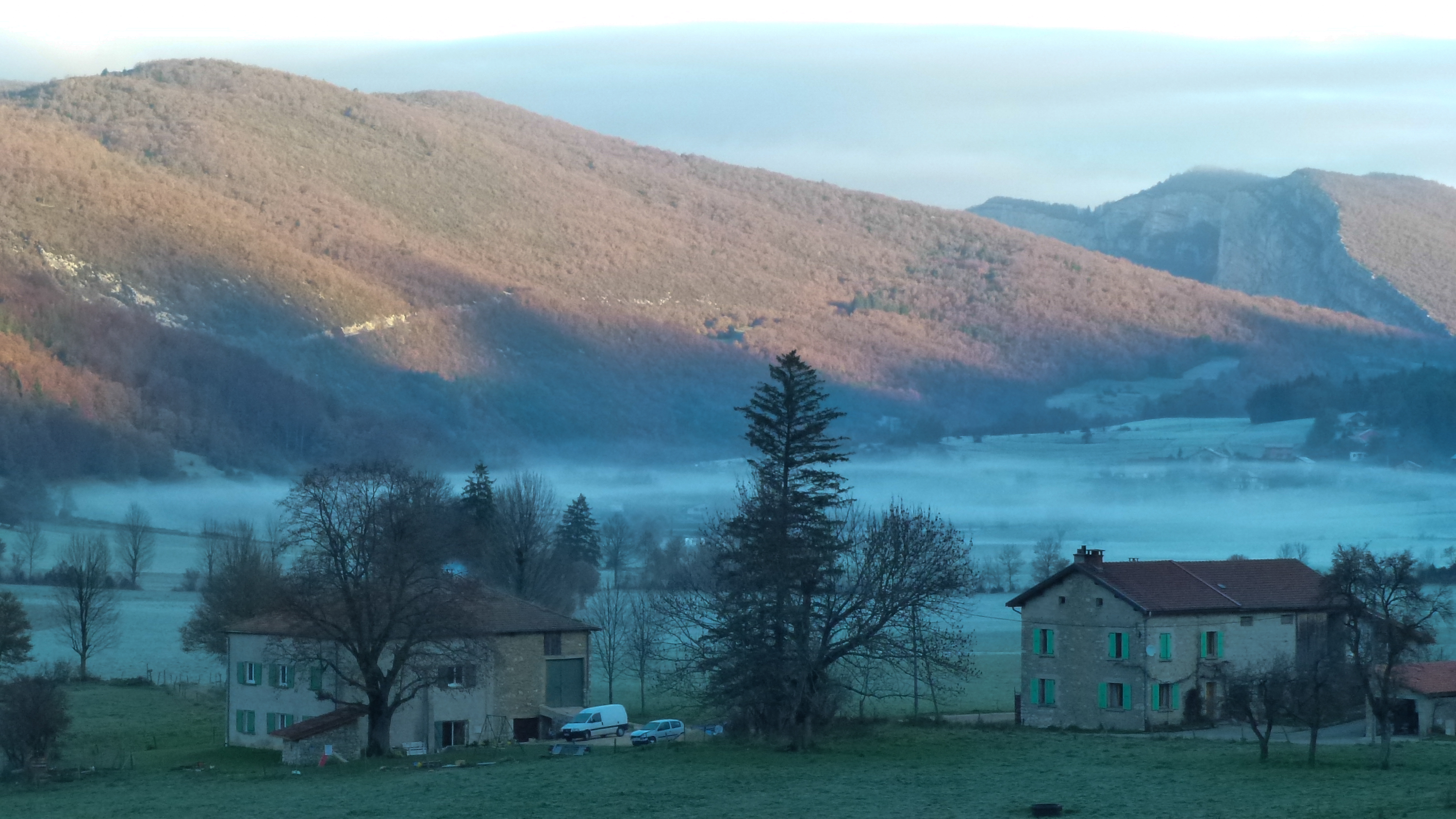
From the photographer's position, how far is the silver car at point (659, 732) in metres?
44.5

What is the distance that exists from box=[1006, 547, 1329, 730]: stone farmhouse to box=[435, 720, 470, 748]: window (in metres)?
14.6

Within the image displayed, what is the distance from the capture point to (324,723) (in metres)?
42.5

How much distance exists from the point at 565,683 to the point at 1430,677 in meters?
22.0

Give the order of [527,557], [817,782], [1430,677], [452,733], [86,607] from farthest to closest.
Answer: [527,557], [86,607], [452,733], [1430,677], [817,782]

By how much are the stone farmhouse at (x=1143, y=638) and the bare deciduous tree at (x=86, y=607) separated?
3435 cm

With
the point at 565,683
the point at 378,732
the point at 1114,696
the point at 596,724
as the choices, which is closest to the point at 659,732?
the point at 596,724

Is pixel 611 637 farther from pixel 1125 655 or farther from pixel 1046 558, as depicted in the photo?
pixel 1046 558

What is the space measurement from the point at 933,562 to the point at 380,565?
13.6 meters

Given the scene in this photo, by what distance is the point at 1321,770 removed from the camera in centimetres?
3362

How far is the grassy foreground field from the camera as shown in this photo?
3028 cm

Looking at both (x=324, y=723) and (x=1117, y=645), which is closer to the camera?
(x=324, y=723)

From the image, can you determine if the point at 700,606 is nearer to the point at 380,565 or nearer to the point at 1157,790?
the point at 380,565

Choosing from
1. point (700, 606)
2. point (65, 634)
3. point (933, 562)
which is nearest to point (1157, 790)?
point (933, 562)

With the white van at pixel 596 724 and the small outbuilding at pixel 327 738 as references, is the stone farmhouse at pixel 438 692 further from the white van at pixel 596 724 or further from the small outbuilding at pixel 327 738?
the white van at pixel 596 724
